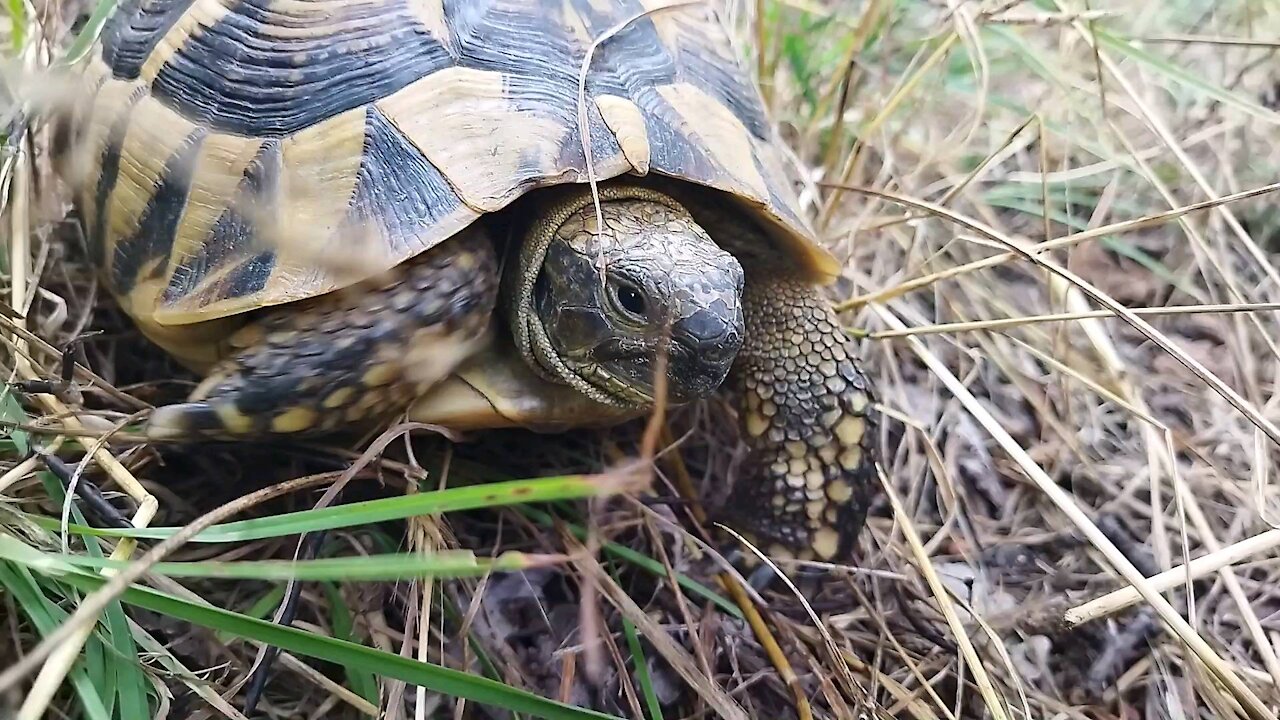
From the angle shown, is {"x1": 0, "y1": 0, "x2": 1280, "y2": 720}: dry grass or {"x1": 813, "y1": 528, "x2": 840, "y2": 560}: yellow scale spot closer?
{"x1": 0, "y1": 0, "x2": 1280, "y2": 720}: dry grass

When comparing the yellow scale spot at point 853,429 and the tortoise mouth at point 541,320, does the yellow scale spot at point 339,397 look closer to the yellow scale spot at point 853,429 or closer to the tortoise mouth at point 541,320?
the tortoise mouth at point 541,320

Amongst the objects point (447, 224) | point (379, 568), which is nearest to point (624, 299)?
point (447, 224)

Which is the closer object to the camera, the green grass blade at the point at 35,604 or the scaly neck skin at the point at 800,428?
the green grass blade at the point at 35,604

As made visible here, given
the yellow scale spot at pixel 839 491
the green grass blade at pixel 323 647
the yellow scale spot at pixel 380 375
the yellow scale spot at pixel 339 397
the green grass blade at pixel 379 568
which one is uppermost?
the green grass blade at pixel 379 568

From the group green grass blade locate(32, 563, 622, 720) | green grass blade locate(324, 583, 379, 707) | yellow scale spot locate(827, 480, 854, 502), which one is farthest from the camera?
yellow scale spot locate(827, 480, 854, 502)

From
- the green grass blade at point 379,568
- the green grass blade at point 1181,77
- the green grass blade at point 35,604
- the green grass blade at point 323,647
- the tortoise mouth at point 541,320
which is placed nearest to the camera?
the green grass blade at point 379,568

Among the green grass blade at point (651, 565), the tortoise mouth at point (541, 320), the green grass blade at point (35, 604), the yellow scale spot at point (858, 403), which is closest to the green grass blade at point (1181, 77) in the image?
the yellow scale spot at point (858, 403)

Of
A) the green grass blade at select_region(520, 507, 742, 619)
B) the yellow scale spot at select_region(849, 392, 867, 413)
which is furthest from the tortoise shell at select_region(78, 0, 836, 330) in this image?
the green grass blade at select_region(520, 507, 742, 619)

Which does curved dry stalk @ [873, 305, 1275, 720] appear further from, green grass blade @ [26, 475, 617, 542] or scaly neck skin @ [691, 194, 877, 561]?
green grass blade @ [26, 475, 617, 542]

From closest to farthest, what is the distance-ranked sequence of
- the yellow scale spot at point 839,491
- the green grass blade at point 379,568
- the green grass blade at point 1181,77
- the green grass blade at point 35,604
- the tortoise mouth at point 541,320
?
1. the green grass blade at point 379,568
2. the green grass blade at point 35,604
3. the tortoise mouth at point 541,320
4. the yellow scale spot at point 839,491
5. the green grass blade at point 1181,77
